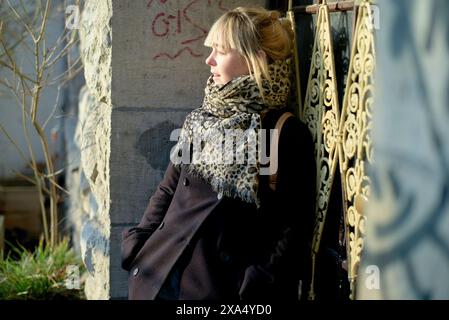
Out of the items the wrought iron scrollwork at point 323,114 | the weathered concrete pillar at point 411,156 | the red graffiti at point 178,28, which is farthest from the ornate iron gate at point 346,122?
the red graffiti at point 178,28

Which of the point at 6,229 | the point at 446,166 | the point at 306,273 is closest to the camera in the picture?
the point at 446,166

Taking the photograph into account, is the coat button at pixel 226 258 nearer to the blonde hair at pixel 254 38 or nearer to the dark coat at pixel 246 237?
the dark coat at pixel 246 237

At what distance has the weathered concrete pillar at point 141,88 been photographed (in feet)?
11.3

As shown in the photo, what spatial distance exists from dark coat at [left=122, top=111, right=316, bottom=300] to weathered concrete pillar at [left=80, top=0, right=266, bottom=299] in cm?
64

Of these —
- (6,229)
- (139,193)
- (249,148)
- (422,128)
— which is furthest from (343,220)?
(6,229)

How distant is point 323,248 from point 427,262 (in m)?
1.01

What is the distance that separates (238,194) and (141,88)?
3.31 feet

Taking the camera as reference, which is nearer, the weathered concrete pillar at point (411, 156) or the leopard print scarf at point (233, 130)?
the weathered concrete pillar at point (411, 156)

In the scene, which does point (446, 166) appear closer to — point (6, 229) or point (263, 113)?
point (263, 113)

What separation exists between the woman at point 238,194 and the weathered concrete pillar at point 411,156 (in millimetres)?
556

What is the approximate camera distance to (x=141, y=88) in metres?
3.48

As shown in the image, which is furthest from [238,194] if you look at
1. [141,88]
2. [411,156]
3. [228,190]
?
[141,88]

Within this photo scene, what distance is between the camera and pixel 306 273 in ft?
9.69

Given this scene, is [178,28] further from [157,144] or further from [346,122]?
[346,122]
